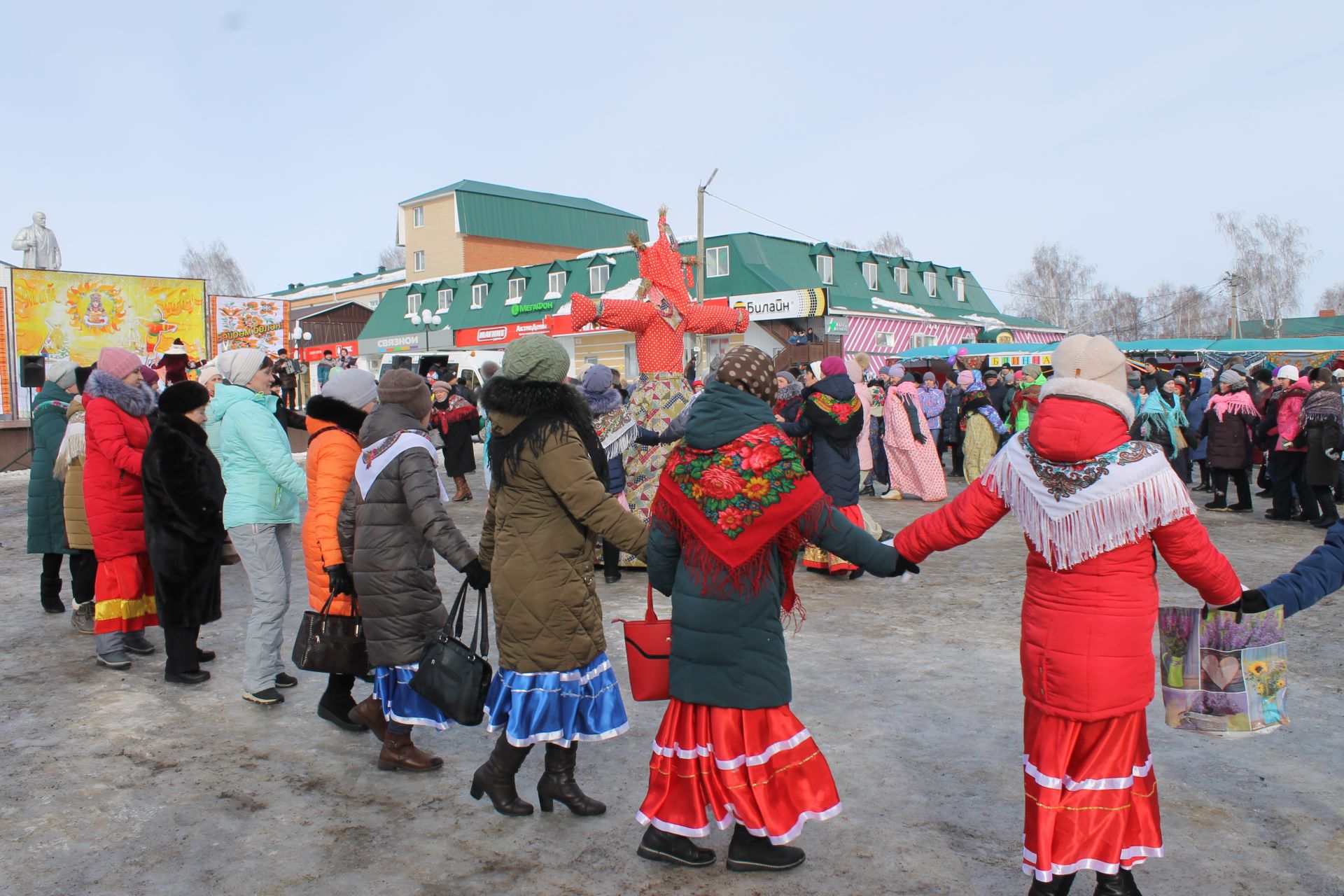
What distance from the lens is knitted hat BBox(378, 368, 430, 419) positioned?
395 centimetres

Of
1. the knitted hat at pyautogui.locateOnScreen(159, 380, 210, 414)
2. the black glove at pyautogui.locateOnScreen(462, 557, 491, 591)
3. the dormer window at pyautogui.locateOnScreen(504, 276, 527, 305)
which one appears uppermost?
the dormer window at pyautogui.locateOnScreen(504, 276, 527, 305)

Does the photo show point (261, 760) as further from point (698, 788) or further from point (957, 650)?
point (957, 650)

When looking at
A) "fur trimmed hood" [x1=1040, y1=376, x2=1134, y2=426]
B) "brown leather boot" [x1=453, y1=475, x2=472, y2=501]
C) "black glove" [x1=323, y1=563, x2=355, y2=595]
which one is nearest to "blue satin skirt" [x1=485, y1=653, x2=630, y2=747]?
"black glove" [x1=323, y1=563, x2=355, y2=595]

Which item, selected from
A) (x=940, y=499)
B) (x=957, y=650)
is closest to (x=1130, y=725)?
(x=957, y=650)

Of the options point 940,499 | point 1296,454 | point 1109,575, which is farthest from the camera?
point 940,499

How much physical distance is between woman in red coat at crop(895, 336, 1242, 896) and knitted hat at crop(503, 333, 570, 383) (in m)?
1.50

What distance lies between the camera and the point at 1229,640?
2.80m

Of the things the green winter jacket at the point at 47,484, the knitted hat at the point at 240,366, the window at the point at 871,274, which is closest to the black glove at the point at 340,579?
the knitted hat at the point at 240,366

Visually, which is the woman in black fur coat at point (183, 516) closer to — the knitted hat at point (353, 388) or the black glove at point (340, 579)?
the knitted hat at point (353, 388)

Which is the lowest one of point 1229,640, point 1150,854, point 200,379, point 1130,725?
point 1150,854

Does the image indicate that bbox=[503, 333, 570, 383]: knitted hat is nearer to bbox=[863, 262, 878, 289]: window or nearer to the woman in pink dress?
the woman in pink dress

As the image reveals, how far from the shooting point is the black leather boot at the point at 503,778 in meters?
3.49

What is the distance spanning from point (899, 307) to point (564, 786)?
2979cm

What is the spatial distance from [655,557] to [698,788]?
745 mm
